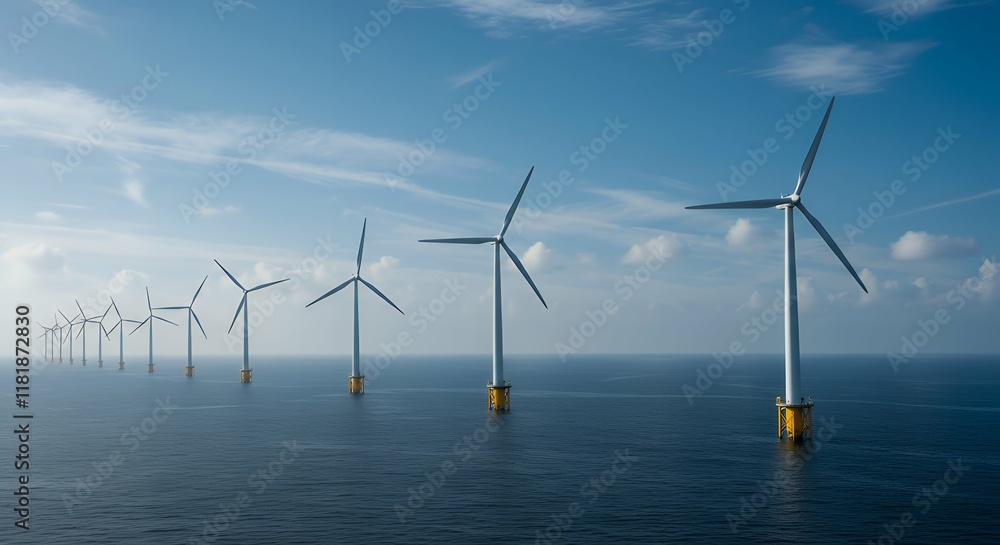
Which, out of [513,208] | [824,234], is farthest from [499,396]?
[824,234]

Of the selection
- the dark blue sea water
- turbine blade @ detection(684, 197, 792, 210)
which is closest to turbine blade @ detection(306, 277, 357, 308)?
the dark blue sea water

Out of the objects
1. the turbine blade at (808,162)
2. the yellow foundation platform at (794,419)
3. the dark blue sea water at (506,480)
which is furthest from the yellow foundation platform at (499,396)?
the turbine blade at (808,162)

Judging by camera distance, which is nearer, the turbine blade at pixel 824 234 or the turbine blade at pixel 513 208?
the turbine blade at pixel 824 234

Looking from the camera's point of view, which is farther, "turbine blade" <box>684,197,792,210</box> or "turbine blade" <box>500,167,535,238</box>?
"turbine blade" <box>500,167,535,238</box>

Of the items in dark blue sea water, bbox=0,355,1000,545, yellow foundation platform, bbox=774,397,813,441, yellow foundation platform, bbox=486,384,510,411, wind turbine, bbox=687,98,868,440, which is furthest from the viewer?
yellow foundation platform, bbox=486,384,510,411

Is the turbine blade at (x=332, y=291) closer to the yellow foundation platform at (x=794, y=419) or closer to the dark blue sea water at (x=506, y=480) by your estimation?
the dark blue sea water at (x=506, y=480)

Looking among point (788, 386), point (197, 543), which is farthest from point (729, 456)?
point (197, 543)

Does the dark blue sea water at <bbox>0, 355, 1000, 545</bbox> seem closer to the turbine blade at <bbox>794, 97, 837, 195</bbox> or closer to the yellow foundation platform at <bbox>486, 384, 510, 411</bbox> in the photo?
the yellow foundation platform at <bbox>486, 384, 510, 411</bbox>

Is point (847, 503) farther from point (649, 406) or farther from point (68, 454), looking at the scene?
point (649, 406)

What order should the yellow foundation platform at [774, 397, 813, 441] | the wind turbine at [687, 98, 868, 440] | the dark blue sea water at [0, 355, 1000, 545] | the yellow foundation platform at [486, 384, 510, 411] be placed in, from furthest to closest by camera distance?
the yellow foundation platform at [486, 384, 510, 411] → the yellow foundation platform at [774, 397, 813, 441] → the wind turbine at [687, 98, 868, 440] → the dark blue sea water at [0, 355, 1000, 545]

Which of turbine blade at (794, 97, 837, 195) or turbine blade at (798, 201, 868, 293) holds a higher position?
turbine blade at (794, 97, 837, 195)

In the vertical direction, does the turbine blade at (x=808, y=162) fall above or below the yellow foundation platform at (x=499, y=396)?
above
